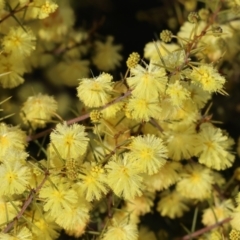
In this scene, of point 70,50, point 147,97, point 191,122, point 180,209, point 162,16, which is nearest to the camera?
point 147,97

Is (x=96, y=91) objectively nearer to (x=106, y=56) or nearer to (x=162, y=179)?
(x=162, y=179)

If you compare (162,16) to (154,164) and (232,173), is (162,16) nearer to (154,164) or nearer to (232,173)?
(232,173)

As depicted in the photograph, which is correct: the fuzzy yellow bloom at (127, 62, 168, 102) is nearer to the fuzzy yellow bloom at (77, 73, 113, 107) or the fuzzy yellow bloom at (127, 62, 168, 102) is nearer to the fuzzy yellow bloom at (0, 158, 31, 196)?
the fuzzy yellow bloom at (77, 73, 113, 107)

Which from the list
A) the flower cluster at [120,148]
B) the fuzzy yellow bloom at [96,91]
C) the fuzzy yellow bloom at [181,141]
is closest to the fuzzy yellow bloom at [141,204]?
the flower cluster at [120,148]

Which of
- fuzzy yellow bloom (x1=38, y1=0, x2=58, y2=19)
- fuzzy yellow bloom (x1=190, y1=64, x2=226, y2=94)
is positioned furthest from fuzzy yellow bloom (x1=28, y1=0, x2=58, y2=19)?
fuzzy yellow bloom (x1=190, y1=64, x2=226, y2=94)

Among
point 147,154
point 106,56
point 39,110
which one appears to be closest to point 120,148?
Result: point 147,154

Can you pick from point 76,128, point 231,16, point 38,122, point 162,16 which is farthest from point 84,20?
point 76,128

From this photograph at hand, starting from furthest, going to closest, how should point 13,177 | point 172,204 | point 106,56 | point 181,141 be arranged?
point 106,56, point 172,204, point 181,141, point 13,177
